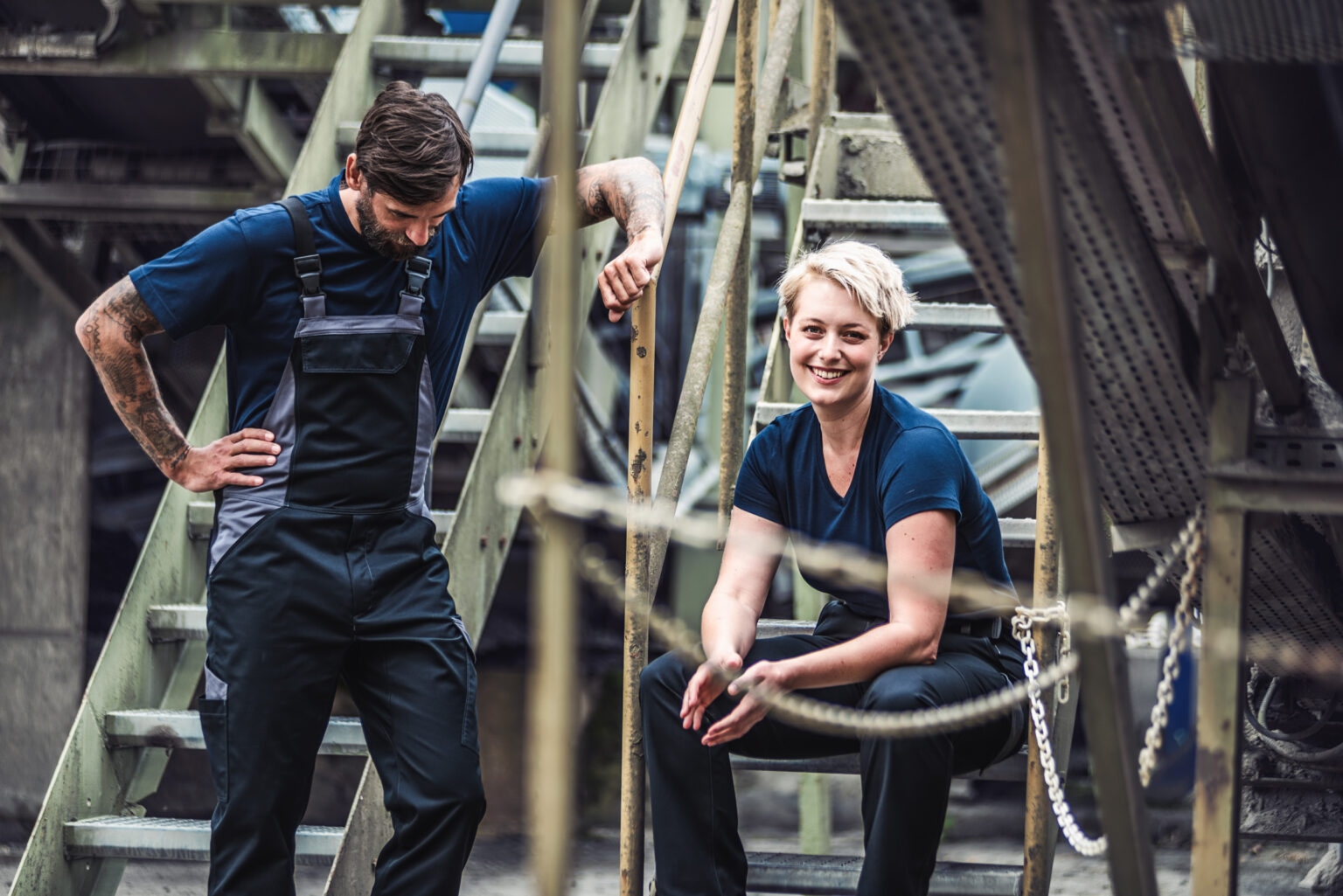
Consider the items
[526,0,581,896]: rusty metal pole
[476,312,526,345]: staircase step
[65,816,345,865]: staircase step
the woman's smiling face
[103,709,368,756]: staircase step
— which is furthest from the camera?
[476,312,526,345]: staircase step

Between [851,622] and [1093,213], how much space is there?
4.04ft

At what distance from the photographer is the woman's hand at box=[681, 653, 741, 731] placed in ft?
8.87

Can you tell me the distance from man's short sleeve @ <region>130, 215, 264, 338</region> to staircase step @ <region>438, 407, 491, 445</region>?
4.23ft

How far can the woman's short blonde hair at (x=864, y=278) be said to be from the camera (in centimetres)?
290

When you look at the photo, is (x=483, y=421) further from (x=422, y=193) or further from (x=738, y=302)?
(x=422, y=193)

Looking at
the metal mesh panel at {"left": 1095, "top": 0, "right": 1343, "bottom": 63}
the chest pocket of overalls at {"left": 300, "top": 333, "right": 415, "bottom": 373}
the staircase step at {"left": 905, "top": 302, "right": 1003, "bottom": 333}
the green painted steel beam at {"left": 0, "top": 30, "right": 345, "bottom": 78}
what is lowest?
the chest pocket of overalls at {"left": 300, "top": 333, "right": 415, "bottom": 373}

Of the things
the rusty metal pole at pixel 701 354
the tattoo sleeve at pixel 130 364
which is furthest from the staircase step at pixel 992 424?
the tattoo sleeve at pixel 130 364

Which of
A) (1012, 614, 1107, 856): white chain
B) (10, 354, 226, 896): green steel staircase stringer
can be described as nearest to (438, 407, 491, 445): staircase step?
(10, 354, 226, 896): green steel staircase stringer

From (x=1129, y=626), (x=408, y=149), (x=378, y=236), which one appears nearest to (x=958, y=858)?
(x=1129, y=626)

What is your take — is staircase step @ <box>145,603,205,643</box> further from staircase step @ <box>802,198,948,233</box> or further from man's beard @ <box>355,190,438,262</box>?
staircase step @ <box>802,198,948,233</box>

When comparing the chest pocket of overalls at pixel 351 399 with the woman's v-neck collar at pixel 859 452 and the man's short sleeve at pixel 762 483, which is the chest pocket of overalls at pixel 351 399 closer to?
the man's short sleeve at pixel 762 483

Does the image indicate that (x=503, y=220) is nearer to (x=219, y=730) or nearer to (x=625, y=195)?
(x=625, y=195)

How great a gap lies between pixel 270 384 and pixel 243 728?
2.35ft

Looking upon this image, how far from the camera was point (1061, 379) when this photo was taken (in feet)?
5.31
